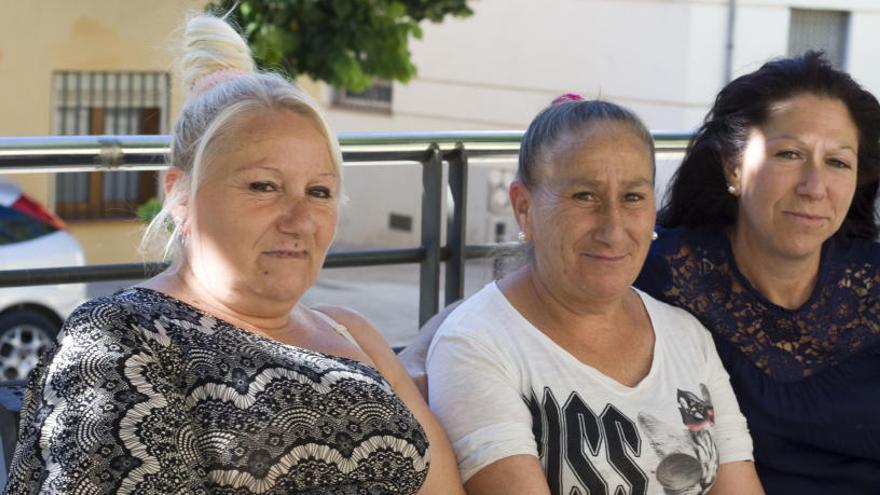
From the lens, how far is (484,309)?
297 centimetres

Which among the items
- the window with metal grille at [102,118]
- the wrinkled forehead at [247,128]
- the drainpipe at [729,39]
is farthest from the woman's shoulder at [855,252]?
the drainpipe at [729,39]

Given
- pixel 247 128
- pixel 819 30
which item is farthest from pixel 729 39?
pixel 247 128

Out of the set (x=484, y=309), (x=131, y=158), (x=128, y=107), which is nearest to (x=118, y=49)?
(x=128, y=107)

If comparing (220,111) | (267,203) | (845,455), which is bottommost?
(845,455)

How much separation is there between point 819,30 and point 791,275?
37.7ft

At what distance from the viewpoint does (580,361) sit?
293 cm

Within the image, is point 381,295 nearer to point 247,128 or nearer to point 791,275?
point 791,275

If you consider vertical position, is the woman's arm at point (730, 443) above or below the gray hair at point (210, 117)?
below

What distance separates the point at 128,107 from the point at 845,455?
1050 centimetres

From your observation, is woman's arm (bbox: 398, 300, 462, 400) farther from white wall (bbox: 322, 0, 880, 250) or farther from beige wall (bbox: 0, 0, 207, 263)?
white wall (bbox: 322, 0, 880, 250)

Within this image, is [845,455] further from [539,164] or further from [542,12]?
[542,12]

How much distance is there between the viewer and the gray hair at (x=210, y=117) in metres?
2.58

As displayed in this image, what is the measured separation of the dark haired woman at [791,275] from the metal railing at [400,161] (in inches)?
21.3

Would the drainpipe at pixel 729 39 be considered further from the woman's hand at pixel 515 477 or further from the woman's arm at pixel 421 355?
the woman's hand at pixel 515 477
